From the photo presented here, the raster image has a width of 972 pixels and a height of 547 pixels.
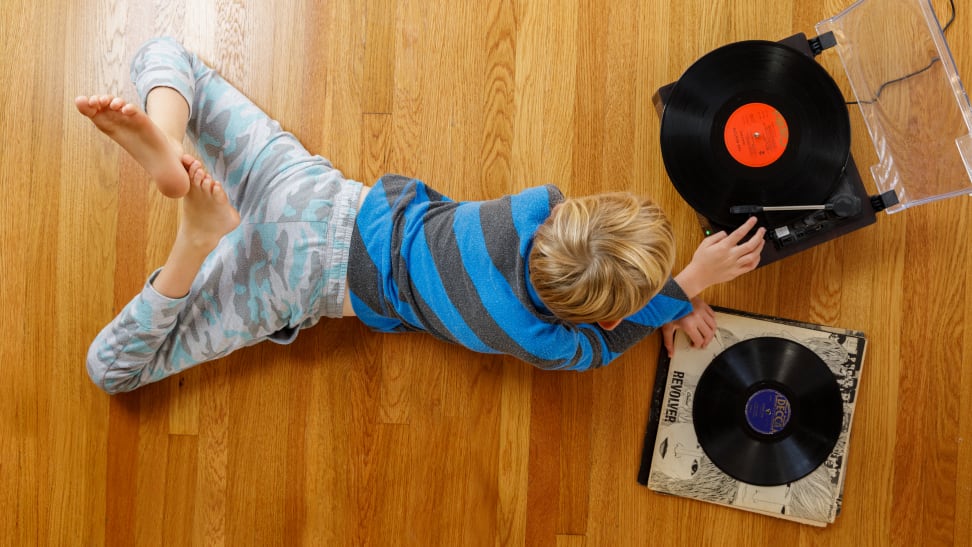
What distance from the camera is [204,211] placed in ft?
3.10

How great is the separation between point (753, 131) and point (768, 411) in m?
0.47

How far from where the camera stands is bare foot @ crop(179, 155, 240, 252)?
0.92 meters

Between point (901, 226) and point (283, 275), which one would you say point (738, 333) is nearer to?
point (901, 226)

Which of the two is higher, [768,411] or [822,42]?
[822,42]

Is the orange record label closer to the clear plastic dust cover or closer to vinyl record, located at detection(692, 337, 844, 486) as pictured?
the clear plastic dust cover

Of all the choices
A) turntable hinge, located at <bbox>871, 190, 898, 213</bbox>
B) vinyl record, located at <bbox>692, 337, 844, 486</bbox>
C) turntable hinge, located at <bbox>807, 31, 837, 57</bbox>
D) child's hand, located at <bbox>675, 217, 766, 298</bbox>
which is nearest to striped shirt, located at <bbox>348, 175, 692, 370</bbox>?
child's hand, located at <bbox>675, 217, 766, 298</bbox>

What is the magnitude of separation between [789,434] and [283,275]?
88 centimetres

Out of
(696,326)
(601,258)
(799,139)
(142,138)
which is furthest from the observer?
(696,326)

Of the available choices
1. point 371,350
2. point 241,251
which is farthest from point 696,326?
point 241,251

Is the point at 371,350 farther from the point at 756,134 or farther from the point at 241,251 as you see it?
the point at 756,134

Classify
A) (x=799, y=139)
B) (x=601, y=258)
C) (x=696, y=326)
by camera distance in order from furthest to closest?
(x=696, y=326), (x=799, y=139), (x=601, y=258)

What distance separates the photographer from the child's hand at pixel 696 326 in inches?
44.6

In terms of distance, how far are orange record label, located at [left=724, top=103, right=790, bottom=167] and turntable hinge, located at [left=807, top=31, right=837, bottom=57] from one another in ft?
0.47

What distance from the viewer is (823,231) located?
1.04 m
